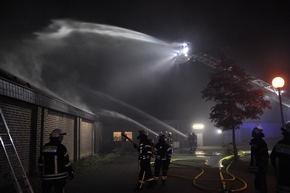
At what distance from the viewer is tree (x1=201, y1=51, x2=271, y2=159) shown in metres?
15.9

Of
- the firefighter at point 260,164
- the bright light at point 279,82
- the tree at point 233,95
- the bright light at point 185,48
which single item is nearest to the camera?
the firefighter at point 260,164

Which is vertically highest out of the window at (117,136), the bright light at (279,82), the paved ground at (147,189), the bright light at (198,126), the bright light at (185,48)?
the bright light at (185,48)

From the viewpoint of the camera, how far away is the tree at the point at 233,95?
15922mm

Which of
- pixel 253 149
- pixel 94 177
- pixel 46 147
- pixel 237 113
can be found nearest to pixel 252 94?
pixel 237 113

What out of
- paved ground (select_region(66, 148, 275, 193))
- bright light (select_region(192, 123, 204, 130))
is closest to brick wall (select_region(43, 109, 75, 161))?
paved ground (select_region(66, 148, 275, 193))

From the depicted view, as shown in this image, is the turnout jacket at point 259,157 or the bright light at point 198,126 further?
the bright light at point 198,126

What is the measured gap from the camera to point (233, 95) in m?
16.2

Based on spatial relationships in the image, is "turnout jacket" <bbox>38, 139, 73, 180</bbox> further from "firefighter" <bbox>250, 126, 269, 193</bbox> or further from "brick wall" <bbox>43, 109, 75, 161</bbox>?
"brick wall" <bbox>43, 109, 75, 161</bbox>

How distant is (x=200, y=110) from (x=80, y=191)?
88.6 ft

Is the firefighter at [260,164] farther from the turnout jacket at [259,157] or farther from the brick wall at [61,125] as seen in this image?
the brick wall at [61,125]

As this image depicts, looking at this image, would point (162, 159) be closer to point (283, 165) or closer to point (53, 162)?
point (53, 162)

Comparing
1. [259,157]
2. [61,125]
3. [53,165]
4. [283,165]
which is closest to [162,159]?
[259,157]

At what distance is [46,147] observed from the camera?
572 centimetres

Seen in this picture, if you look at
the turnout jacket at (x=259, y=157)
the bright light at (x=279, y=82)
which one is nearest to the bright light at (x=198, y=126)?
Result: the bright light at (x=279, y=82)
